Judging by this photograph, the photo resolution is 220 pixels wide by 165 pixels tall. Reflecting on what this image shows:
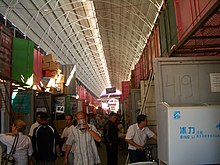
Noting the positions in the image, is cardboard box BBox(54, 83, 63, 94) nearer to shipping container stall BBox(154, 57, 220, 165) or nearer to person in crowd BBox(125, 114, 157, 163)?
person in crowd BBox(125, 114, 157, 163)

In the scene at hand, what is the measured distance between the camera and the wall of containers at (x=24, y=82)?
5.27 meters

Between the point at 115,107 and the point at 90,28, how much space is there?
38.3 feet

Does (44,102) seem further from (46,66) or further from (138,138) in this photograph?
(138,138)

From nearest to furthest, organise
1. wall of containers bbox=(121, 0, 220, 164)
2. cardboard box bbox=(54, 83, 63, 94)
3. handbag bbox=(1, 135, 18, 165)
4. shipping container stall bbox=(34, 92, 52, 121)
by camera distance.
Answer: wall of containers bbox=(121, 0, 220, 164) < handbag bbox=(1, 135, 18, 165) < shipping container stall bbox=(34, 92, 52, 121) < cardboard box bbox=(54, 83, 63, 94)

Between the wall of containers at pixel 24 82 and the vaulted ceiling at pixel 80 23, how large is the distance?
121 cm

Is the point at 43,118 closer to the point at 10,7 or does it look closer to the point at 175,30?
the point at 175,30

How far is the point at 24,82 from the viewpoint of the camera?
25.6 feet

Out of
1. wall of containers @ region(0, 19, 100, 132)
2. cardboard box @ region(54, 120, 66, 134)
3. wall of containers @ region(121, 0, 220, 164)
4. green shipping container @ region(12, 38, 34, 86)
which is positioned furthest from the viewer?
cardboard box @ region(54, 120, 66, 134)

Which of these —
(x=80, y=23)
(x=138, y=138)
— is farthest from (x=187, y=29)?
(x=80, y=23)

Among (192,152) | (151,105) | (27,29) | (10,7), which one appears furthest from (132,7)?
(192,152)

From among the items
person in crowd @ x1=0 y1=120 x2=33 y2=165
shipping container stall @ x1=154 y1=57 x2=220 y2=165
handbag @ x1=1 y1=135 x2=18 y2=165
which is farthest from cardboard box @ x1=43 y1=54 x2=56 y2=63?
shipping container stall @ x1=154 y1=57 x2=220 y2=165

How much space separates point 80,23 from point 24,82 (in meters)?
14.0

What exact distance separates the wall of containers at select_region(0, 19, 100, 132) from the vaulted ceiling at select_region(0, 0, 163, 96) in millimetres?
1208

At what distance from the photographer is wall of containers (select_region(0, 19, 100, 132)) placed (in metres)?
5.27
